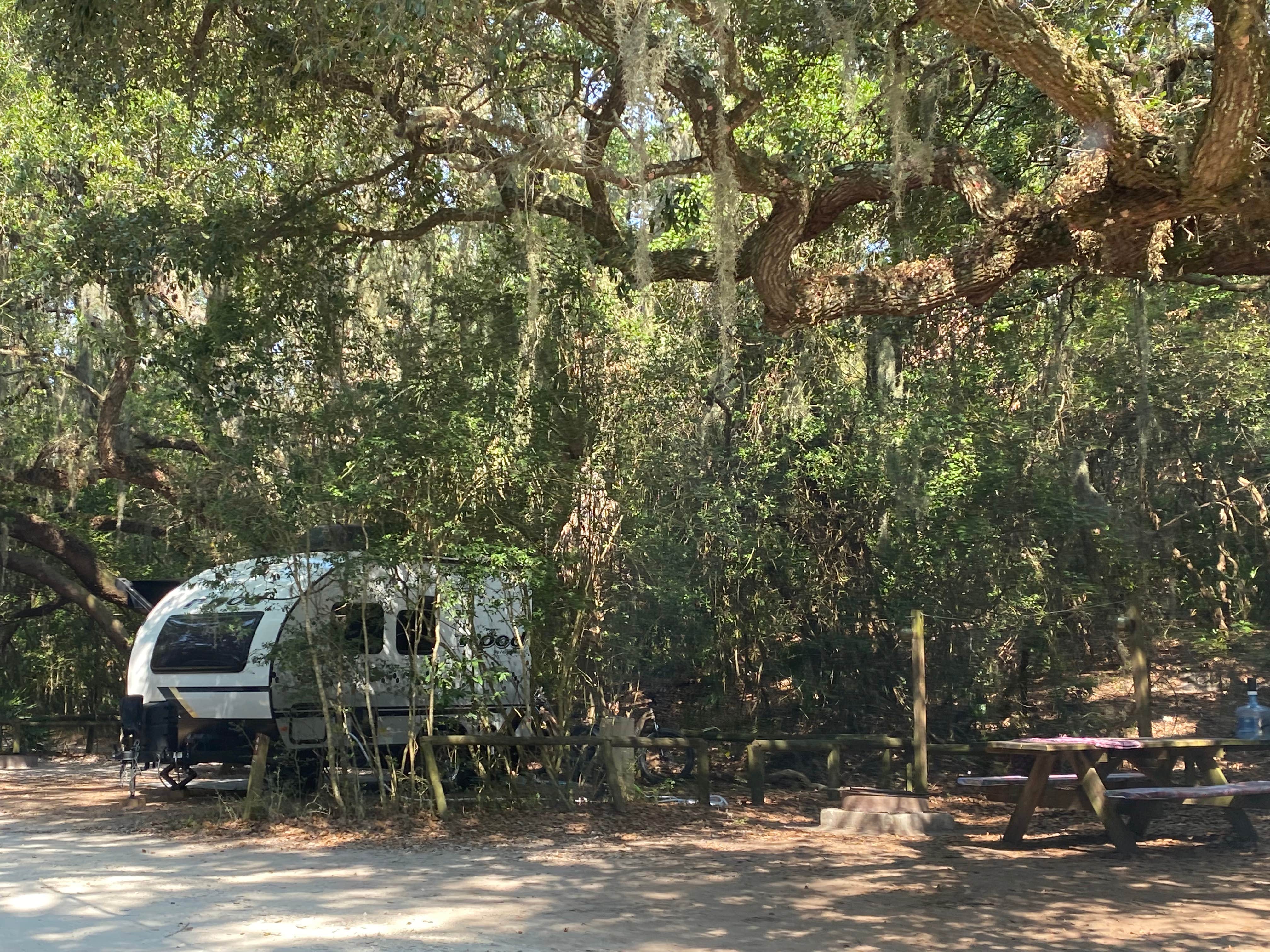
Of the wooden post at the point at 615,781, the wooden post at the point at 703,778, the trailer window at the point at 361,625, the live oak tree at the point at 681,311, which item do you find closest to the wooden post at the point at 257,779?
the trailer window at the point at 361,625

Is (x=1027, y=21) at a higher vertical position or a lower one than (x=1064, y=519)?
higher

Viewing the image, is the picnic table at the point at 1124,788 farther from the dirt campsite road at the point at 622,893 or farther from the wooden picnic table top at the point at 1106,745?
the dirt campsite road at the point at 622,893

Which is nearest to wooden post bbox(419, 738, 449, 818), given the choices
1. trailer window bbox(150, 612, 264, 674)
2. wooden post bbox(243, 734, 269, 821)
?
wooden post bbox(243, 734, 269, 821)

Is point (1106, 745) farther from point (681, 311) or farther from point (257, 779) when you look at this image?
point (257, 779)

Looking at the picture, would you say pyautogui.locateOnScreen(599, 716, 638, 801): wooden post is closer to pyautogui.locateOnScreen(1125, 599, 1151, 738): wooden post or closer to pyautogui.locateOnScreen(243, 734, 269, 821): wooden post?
pyautogui.locateOnScreen(243, 734, 269, 821): wooden post

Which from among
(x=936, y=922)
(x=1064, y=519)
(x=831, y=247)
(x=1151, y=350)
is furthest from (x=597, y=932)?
(x=1151, y=350)

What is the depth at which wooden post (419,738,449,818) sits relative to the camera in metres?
8.84

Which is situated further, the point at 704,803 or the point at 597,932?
the point at 704,803

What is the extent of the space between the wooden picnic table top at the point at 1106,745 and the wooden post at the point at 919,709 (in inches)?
33.8

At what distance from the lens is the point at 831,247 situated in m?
10.6

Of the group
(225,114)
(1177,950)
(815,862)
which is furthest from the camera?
(225,114)

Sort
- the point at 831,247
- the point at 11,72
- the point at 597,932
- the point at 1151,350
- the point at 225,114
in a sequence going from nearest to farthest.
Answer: the point at 597,932 < the point at 225,114 < the point at 831,247 < the point at 11,72 < the point at 1151,350

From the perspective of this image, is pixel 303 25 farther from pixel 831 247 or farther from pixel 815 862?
pixel 815 862

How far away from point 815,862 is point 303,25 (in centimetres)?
655
